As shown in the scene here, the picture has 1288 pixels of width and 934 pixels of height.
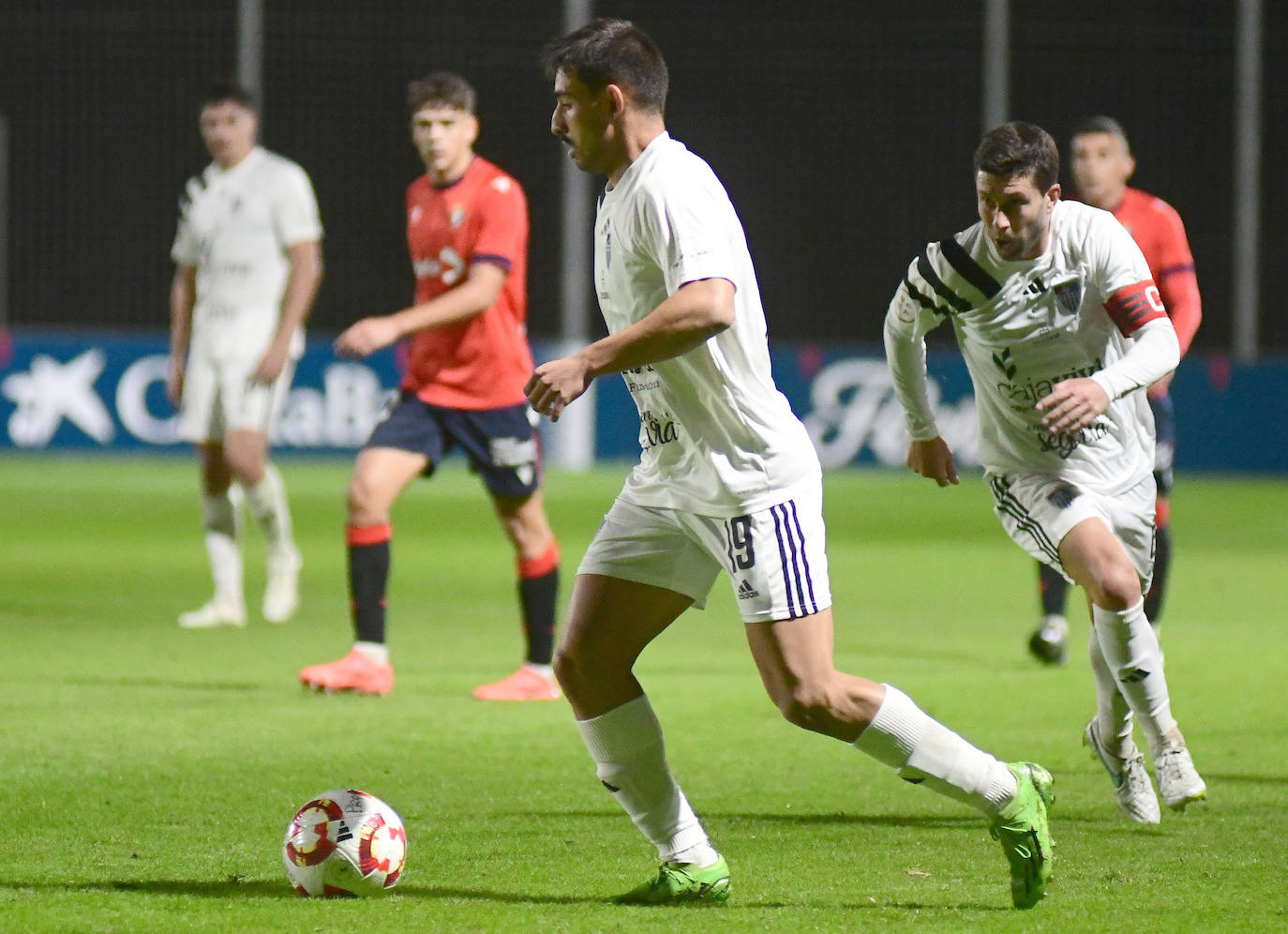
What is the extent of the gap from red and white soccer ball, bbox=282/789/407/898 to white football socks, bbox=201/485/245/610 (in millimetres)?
5270

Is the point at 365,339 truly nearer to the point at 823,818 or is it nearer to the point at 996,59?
the point at 823,818

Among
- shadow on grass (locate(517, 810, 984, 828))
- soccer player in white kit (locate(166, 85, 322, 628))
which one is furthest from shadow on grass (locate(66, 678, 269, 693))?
shadow on grass (locate(517, 810, 984, 828))

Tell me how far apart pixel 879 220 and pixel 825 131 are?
4.17 ft

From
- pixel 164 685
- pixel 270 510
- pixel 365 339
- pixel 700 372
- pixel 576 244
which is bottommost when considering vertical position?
pixel 576 244

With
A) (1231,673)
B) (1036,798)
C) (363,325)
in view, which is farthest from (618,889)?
(1231,673)

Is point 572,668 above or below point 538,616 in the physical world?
above

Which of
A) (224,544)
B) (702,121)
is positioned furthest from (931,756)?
(702,121)

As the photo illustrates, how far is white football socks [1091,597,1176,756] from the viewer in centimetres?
564

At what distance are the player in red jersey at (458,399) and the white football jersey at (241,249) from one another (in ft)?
6.90

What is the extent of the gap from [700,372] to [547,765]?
231 centimetres

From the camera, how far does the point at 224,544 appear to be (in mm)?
9922

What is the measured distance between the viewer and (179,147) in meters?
24.6

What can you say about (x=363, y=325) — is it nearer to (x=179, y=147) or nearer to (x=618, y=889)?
(x=618, y=889)

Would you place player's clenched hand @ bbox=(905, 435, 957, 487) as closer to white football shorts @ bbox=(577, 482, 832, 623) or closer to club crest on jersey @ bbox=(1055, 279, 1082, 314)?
club crest on jersey @ bbox=(1055, 279, 1082, 314)
